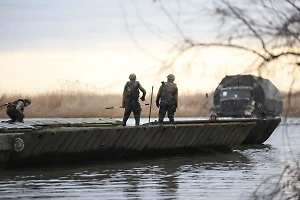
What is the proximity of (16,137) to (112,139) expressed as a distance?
293 cm

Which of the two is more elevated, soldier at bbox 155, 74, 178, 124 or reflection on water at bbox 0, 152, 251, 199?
soldier at bbox 155, 74, 178, 124

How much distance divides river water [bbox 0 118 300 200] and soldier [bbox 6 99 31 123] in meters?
3.57

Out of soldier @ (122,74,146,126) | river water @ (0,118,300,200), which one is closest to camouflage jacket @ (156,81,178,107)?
soldier @ (122,74,146,126)

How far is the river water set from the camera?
10852 mm

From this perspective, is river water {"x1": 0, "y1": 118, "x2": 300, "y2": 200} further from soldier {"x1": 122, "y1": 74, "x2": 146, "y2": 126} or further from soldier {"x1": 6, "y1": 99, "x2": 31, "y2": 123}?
soldier {"x1": 6, "y1": 99, "x2": 31, "y2": 123}

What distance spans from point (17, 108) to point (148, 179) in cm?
648

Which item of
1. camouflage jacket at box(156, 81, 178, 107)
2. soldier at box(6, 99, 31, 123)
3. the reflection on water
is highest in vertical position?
camouflage jacket at box(156, 81, 178, 107)

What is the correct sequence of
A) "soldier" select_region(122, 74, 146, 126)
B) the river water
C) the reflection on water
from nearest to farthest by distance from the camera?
the river water, the reflection on water, "soldier" select_region(122, 74, 146, 126)

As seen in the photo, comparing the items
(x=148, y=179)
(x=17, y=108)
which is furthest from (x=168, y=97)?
(x=148, y=179)

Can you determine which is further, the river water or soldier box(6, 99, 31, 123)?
soldier box(6, 99, 31, 123)

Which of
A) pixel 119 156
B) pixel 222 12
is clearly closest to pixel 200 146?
pixel 119 156

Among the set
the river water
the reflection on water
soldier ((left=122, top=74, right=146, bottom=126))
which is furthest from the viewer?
soldier ((left=122, top=74, right=146, bottom=126))

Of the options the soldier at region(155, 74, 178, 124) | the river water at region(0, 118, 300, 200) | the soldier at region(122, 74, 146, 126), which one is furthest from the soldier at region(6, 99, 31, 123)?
the soldier at region(155, 74, 178, 124)

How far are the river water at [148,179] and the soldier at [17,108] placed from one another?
3.57 m
